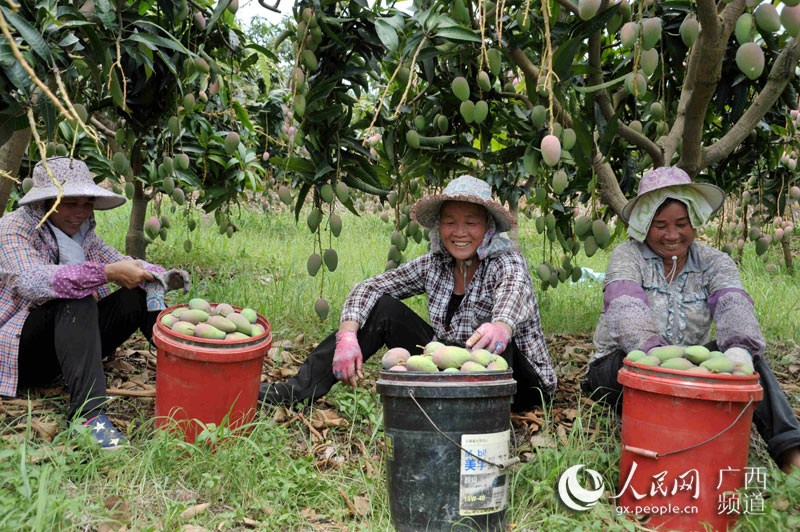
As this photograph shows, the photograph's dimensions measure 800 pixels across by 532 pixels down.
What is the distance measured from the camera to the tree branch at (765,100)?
1.82 metres

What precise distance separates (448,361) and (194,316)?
72 centimetres

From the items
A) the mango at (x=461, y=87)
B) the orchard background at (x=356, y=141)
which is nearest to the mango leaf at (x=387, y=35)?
the orchard background at (x=356, y=141)

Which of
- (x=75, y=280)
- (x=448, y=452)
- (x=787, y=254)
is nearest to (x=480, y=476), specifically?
(x=448, y=452)

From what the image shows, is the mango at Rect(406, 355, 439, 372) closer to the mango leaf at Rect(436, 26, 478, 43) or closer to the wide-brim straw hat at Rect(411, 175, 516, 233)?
the wide-brim straw hat at Rect(411, 175, 516, 233)

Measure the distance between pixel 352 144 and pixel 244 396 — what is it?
0.81m

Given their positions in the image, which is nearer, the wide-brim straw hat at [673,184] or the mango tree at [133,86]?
the mango tree at [133,86]

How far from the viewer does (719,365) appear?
140cm

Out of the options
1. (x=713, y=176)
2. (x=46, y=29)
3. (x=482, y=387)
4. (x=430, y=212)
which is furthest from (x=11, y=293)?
(x=713, y=176)

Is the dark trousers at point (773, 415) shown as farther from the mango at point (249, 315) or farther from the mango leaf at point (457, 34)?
the mango at point (249, 315)

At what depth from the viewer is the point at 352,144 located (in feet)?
6.70

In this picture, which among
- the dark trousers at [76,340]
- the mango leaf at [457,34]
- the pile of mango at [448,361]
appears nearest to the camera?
the pile of mango at [448,361]

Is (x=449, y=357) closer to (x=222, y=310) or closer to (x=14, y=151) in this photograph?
(x=222, y=310)

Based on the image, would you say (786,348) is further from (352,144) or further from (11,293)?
(11,293)

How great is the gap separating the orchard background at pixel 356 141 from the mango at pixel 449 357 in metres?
0.35
